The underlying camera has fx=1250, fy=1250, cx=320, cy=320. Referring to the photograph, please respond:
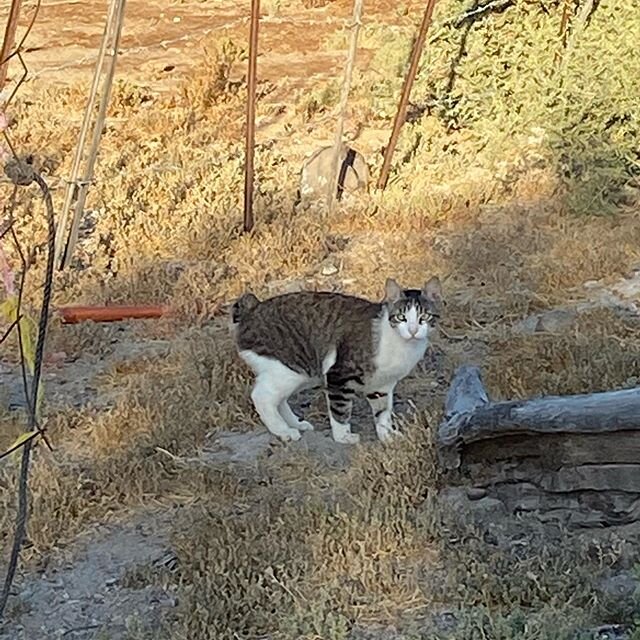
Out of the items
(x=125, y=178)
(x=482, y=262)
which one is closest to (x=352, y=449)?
(x=482, y=262)

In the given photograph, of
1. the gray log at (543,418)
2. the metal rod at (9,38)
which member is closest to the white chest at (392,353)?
the gray log at (543,418)

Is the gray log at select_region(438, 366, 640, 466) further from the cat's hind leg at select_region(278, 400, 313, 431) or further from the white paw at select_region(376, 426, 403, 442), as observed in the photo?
the cat's hind leg at select_region(278, 400, 313, 431)

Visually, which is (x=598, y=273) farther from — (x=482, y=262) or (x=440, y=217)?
(x=440, y=217)

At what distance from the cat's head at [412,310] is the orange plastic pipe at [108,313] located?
197cm

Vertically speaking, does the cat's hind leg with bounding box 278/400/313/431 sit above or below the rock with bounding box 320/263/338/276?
above

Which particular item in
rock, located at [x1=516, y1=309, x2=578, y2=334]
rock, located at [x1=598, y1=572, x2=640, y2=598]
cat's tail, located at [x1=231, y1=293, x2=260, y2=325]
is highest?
cat's tail, located at [x1=231, y1=293, x2=260, y2=325]

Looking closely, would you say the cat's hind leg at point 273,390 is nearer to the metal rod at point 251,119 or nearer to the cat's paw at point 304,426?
the cat's paw at point 304,426

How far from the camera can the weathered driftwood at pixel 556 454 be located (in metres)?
4.05

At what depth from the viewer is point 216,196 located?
866 cm

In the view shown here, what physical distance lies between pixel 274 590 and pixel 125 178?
5.71 metres

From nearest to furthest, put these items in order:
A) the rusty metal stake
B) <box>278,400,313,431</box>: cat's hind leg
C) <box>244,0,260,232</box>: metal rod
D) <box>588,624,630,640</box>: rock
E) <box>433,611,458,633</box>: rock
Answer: <box>588,624,630,640</box>: rock < <box>433,611,458,633</box>: rock < <box>278,400,313,431</box>: cat's hind leg < <box>244,0,260,232</box>: metal rod < the rusty metal stake

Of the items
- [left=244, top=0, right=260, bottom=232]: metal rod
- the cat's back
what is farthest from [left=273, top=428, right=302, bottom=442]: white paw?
[left=244, top=0, right=260, bottom=232]: metal rod

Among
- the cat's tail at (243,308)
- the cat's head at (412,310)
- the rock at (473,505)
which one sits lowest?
the rock at (473,505)

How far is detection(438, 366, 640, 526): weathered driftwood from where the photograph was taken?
4.05 m
